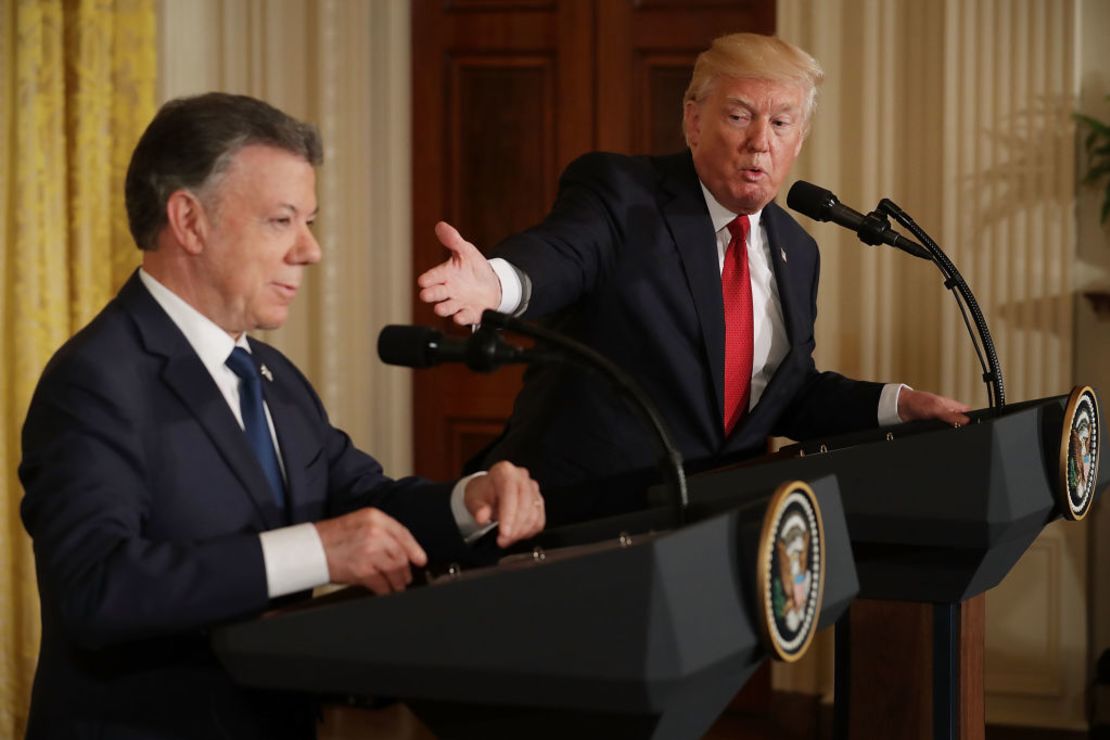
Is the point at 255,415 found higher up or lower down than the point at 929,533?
higher up

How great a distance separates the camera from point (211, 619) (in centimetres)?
152

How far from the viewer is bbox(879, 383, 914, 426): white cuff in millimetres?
2668

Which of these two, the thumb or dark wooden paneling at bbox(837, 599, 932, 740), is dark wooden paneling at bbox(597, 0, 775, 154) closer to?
dark wooden paneling at bbox(837, 599, 932, 740)

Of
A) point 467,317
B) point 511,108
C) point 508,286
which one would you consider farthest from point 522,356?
point 511,108

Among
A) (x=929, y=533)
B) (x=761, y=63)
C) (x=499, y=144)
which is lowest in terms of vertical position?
(x=929, y=533)

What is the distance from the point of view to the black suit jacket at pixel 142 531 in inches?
59.1

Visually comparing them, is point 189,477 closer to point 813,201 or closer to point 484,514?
point 484,514

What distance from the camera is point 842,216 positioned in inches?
93.4

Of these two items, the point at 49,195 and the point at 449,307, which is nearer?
the point at 449,307

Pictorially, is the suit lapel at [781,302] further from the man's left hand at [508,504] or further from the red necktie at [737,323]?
the man's left hand at [508,504]

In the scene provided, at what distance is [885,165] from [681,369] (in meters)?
2.17

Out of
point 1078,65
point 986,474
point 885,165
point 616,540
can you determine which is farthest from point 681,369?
point 1078,65

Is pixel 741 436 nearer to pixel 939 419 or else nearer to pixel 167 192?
pixel 939 419

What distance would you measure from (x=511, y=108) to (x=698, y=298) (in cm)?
258
